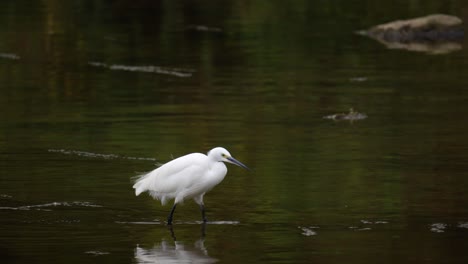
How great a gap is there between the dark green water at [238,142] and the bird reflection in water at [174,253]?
0.06 feet

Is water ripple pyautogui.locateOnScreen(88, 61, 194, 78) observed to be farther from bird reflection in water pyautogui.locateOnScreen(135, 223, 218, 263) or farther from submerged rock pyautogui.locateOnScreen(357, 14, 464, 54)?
bird reflection in water pyautogui.locateOnScreen(135, 223, 218, 263)

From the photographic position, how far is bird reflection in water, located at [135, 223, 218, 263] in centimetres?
1100

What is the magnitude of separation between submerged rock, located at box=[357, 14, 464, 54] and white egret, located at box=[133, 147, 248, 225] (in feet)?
59.2

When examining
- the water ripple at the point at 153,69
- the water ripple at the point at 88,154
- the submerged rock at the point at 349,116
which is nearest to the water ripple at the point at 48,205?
the water ripple at the point at 88,154

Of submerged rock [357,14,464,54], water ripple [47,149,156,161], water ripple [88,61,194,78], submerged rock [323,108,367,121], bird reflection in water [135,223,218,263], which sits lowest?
bird reflection in water [135,223,218,263]

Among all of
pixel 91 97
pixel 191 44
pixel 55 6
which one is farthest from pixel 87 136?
pixel 55 6

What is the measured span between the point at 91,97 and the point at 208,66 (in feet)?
15.1

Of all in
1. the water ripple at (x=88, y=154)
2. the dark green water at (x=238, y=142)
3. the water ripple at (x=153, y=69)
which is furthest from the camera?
the water ripple at (x=153, y=69)

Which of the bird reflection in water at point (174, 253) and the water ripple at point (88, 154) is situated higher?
the water ripple at point (88, 154)

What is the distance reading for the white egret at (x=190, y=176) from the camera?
1245 centimetres

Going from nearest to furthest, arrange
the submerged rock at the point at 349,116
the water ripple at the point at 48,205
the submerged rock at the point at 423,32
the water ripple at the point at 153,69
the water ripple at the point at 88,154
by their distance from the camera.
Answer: the water ripple at the point at 48,205 < the water ripple at the point at 88,154 < the submerged rock at the point at 349,116 < the water ripple at the point at 153,69 < the submerged rock at the point at 423,32

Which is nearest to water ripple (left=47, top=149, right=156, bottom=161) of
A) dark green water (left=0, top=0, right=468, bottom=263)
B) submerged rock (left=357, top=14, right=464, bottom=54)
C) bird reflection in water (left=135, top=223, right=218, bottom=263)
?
dark green water (left=0, top=0, right=468, bottom=263)

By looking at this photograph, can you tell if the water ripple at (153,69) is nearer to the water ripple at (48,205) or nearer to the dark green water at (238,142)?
the dark green water at (238,142)

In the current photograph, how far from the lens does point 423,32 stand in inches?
1228
